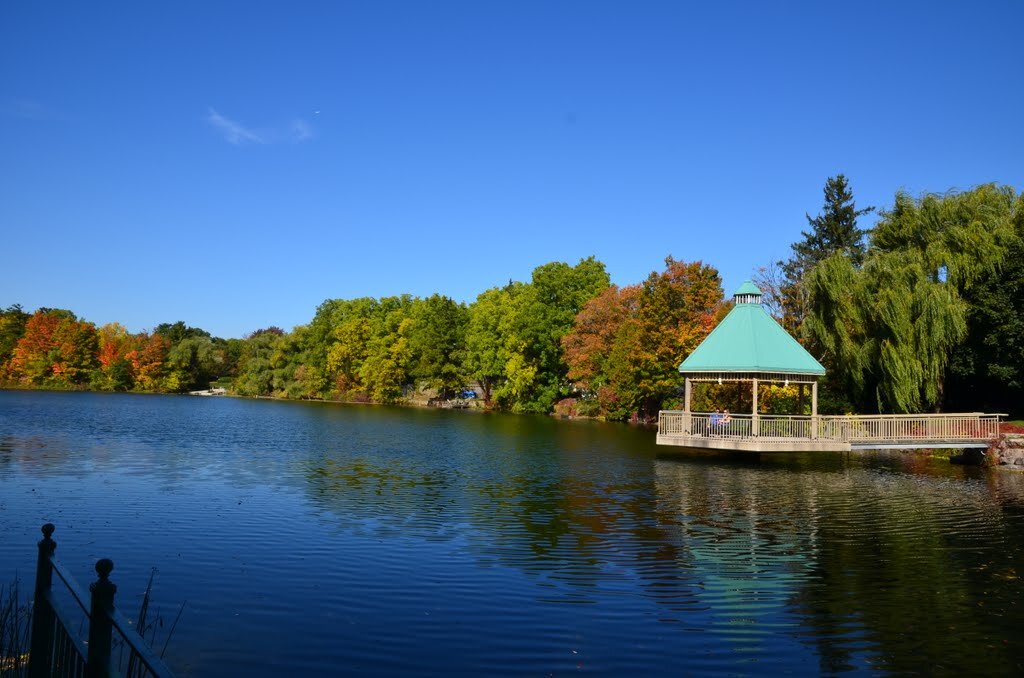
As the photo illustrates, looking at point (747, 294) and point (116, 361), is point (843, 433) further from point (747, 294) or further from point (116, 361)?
point (116, 361)

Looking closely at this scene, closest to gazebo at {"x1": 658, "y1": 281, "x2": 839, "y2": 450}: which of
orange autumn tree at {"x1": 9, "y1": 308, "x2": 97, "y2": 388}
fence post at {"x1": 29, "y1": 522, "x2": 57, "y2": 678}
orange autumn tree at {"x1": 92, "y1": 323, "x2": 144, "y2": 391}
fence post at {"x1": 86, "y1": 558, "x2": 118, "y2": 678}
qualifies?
fence post at {"x1": 29, "y1": 522, "x2": 57, "y2": 678}

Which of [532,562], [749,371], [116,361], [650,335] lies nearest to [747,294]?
[749,371]

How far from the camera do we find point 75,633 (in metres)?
4.22

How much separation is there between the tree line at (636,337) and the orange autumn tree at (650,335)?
118 mm

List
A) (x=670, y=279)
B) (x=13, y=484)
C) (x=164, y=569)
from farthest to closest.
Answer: (x=670, y=279)
(x=13, y=484)
(x=164, y=569)

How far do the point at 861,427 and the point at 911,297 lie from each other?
255 inches

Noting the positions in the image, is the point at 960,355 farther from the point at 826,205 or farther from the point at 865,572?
the point at 826,205

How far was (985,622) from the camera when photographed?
9.02m

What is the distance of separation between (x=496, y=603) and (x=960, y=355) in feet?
97.2

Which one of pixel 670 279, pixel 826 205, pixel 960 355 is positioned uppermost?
pixel 826 205

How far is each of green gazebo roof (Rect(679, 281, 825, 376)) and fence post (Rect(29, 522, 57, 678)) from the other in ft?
87.5

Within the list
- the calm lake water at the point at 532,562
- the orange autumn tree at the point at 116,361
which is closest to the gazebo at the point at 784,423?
the calm lake water at the point at 532,562

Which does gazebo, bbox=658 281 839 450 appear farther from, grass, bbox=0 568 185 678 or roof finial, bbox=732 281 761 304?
grass, bbox=0 568 185 678

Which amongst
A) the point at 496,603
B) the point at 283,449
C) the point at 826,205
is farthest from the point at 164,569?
the point at 826,205
